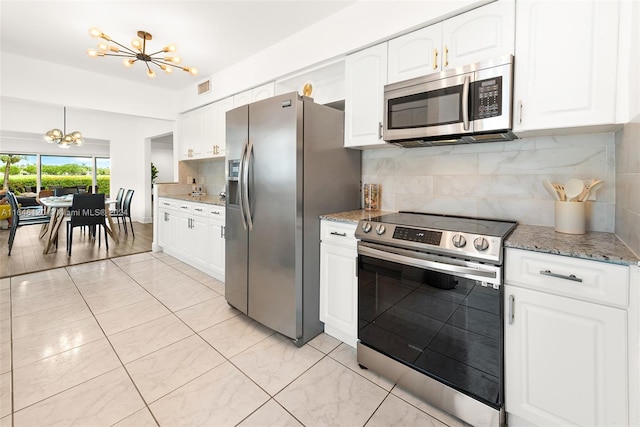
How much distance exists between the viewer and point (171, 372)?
1.77m

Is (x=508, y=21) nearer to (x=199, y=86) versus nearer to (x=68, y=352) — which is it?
(x=68, y=352)

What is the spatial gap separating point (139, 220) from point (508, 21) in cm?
837

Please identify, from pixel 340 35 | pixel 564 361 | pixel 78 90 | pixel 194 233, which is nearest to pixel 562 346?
pixel 564 361

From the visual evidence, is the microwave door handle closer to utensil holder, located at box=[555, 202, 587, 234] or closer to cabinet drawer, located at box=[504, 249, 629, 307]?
utensil holder, located at box=[555, 202, 587, 234]

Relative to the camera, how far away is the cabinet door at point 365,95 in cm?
214

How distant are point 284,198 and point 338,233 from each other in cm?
46

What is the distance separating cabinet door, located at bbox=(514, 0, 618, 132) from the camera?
1366mm

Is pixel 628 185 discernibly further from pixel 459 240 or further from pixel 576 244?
pixel 459 240

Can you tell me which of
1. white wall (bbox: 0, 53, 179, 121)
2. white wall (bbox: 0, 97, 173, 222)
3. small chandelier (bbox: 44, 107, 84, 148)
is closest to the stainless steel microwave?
white wall (bbox: 0, 53, 179, 121)

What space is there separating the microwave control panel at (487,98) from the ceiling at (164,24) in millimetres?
1353

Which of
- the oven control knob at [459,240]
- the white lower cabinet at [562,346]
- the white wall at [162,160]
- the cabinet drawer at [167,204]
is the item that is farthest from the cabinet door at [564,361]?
the white wall at [162,160]

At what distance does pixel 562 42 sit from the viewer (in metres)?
1.46

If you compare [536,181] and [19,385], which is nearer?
[19,385]

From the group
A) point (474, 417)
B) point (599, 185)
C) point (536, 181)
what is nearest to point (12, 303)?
point (474, 417)
